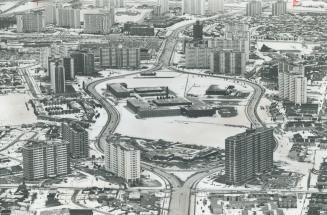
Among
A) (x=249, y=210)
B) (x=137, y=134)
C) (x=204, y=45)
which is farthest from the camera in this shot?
(x=204, y=45)

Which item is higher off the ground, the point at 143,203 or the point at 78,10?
the point at 78,10

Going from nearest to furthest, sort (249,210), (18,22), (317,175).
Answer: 1. (249,210)
2. (317,175)
3. (18,22)

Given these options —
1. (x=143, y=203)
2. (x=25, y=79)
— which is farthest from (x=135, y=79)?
(x=143, y=203)

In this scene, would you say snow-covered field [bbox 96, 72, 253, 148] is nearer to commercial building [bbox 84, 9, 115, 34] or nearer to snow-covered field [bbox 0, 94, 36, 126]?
snow-covered field [bbox 0, 94, 36, 126]

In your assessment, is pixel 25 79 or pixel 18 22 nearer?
pixel 25 79

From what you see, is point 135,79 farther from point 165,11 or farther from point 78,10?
point 165,11

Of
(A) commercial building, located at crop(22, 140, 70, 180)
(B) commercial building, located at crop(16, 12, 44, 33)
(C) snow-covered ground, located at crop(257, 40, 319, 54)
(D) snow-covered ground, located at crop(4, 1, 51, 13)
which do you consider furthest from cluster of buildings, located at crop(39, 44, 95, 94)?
(D) snow-covered ground, located at crop(4, 1, 51, 13)

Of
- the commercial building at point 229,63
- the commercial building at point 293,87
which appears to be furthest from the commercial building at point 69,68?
the commercial building at point 293,87
